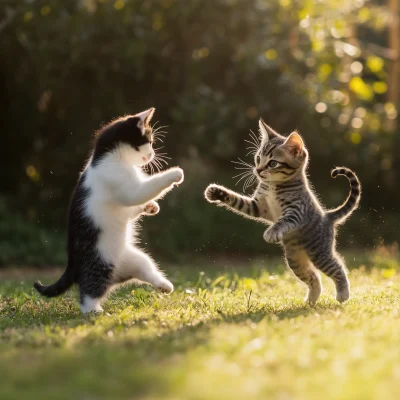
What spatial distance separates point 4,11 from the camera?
35.3 feet

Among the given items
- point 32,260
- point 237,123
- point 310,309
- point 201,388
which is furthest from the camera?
point 237,123

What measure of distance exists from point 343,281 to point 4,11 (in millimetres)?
7869

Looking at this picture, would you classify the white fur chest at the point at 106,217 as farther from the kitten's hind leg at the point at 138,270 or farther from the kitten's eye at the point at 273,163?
the kitten's eye at the point at 273,163

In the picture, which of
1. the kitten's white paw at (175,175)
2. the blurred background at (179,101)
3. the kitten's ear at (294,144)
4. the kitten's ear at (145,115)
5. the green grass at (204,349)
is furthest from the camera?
the blurred background at (179,101)

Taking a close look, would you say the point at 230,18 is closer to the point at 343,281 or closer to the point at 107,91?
the point at 107,91

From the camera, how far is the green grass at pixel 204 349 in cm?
266

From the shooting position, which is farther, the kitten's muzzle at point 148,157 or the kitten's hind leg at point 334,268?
the kitten's muzzle at point 148,157

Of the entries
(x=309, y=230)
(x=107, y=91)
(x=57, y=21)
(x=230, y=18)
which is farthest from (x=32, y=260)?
(x=309, y=230)

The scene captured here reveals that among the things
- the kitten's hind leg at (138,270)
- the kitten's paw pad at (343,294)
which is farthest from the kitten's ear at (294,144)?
the kitten's hind leg at (138,270)

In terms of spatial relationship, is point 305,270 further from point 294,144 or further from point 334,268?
point 294,144

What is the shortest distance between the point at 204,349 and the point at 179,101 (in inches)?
327

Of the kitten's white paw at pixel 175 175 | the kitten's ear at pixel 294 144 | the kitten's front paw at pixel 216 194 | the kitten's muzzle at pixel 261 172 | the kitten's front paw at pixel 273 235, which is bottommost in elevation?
the kitten's front paw at pixel 216 194

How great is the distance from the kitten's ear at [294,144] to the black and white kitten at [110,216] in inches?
Result: 34.1

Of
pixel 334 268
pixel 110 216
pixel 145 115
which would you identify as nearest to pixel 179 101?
pixel 145 115
